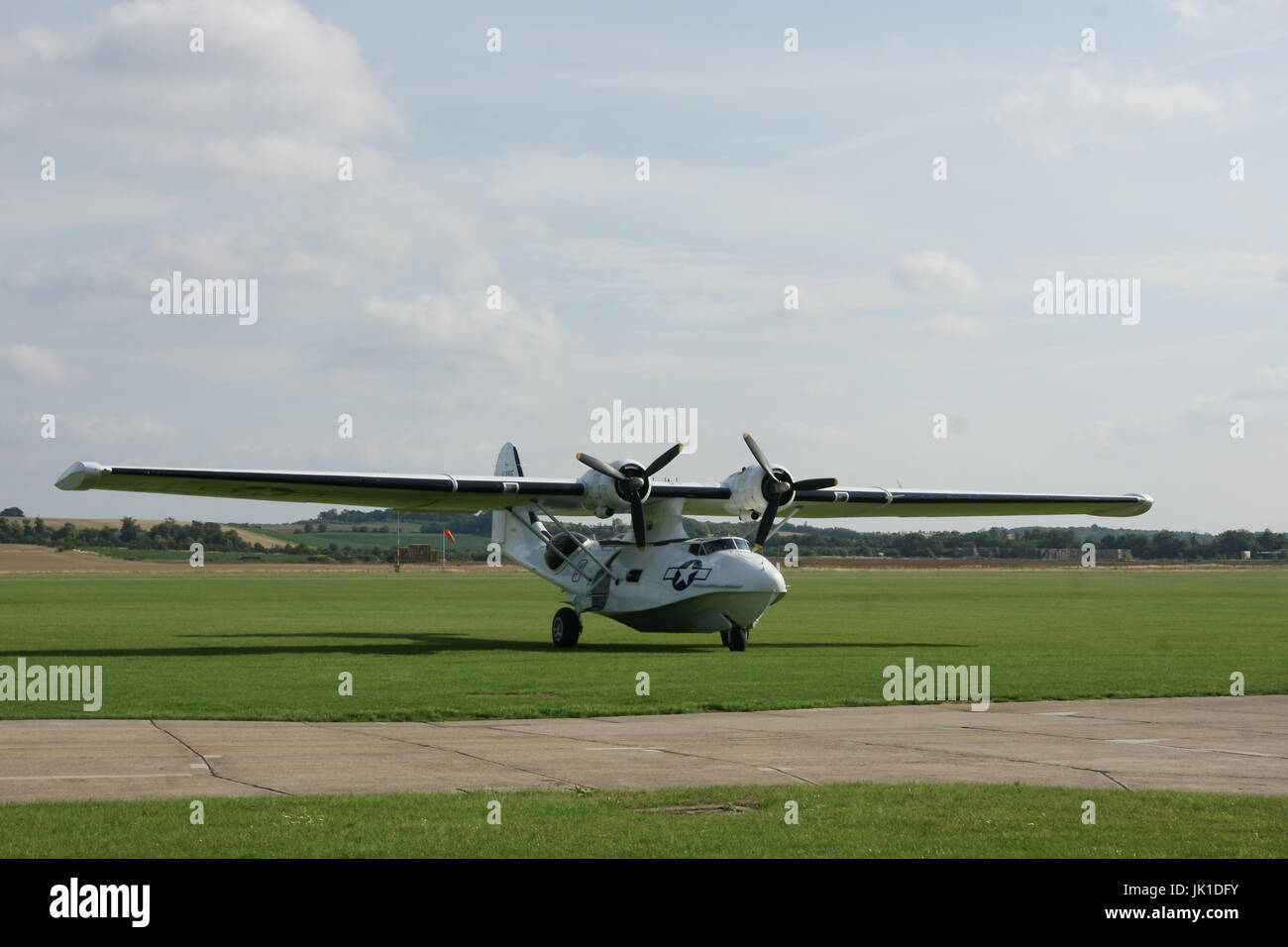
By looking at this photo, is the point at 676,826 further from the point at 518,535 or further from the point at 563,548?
the point at 518,535

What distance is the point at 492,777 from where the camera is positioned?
1399 cm

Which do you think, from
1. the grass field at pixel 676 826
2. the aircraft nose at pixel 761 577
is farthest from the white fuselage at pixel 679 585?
the grass field at pixel 676 826

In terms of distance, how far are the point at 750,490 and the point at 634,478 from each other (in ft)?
10.3

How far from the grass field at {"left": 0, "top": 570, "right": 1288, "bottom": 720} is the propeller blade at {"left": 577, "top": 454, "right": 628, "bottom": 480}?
4213 millimetres

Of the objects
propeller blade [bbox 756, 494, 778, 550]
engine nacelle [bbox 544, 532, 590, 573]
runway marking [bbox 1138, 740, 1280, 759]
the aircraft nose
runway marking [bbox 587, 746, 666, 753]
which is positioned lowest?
runway marking [bbox 1138, 740, 1280, 759]

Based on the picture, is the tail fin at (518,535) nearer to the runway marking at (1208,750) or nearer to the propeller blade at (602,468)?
the propeller blade at (602,468)

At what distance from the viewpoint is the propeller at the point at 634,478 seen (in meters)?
34.2

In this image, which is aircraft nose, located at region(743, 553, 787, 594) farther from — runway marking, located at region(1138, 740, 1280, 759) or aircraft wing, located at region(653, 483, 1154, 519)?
runway marking, located at region(1138, 740, 1280, 759)

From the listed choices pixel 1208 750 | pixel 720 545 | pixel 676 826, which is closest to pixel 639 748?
pixel 676 826

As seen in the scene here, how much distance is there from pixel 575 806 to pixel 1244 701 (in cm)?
1341

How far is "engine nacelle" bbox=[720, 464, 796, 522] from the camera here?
35.2 m

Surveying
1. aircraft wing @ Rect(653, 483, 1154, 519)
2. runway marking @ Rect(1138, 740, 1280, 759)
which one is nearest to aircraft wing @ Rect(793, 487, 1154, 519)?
aircraft wing @ Rect(653, 483, 1154, 519)
